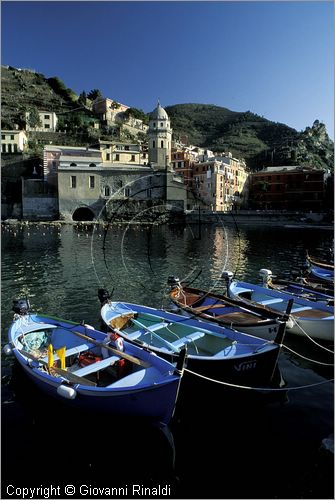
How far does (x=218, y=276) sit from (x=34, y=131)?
85.7 m

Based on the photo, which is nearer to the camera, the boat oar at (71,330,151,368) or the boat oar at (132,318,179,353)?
the boat oar at (71,330,151,368)

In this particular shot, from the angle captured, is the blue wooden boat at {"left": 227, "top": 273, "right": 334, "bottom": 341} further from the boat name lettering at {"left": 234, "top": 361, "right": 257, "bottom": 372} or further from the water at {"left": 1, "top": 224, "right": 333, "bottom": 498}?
the boat name lettering at {"left": 234, "top": 361, "right": 257, "bottom": 372}

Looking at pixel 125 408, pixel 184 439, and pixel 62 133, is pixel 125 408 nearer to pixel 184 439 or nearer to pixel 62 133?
pixel 184 439

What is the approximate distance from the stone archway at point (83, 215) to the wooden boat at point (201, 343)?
6664cm

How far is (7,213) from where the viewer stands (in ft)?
247

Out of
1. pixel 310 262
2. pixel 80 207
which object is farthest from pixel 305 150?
pixel 310 262

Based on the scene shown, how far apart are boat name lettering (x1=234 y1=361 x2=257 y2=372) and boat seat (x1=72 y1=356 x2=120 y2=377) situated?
117 inches

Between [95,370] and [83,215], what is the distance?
239 feet

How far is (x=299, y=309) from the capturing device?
44.7 ft

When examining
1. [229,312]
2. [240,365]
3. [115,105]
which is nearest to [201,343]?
[240,365]

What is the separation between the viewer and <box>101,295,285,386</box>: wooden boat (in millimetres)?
8547

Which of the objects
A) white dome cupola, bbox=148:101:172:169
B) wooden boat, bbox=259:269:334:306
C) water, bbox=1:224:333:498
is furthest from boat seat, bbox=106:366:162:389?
white dome cupola, bbox=148:101:172:169

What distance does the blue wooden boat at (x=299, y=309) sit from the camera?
12.3m

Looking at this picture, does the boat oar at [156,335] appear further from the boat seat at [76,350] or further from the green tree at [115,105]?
the green tree at [115,105]
